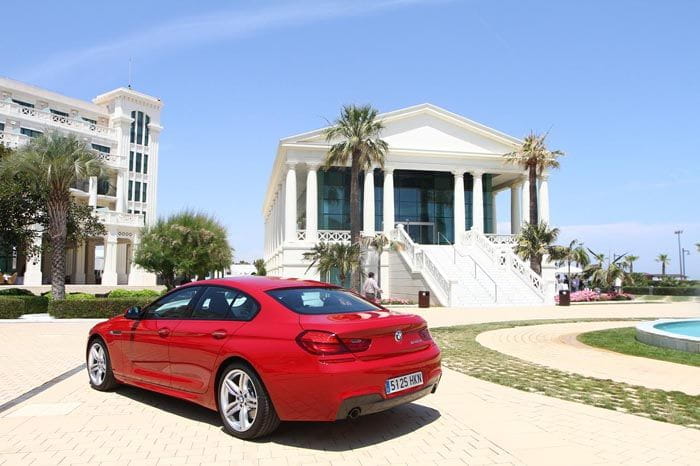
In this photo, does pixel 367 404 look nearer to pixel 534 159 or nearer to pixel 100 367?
pixel 100 367

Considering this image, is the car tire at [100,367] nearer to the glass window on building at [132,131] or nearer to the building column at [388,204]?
the building column at [388,204]

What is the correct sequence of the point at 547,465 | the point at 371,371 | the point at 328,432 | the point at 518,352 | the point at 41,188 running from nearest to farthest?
the point at 547,465, the point at 371,371, the point at 328,432, the point at 518,352, the point at 41,188

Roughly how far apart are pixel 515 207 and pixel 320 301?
4179cm

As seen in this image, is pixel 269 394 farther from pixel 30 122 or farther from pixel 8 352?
pixel 30 122

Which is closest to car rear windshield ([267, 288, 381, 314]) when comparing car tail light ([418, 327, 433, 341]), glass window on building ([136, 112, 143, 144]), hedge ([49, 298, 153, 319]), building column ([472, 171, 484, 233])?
car tail light ([418, 327, 433, 341])

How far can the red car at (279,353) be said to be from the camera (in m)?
4.38

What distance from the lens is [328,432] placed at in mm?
5012

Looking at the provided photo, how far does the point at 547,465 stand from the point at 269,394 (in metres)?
2.33

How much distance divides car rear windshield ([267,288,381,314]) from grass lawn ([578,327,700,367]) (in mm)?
6788

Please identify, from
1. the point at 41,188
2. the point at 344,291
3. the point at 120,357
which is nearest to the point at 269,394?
the point at 344,291

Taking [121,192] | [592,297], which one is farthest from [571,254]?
[121,192]

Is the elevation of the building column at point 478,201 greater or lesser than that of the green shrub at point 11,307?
greater

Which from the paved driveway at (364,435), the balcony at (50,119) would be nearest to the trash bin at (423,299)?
the paved driveway at (364,435)

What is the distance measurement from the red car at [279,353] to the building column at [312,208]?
3014cm
